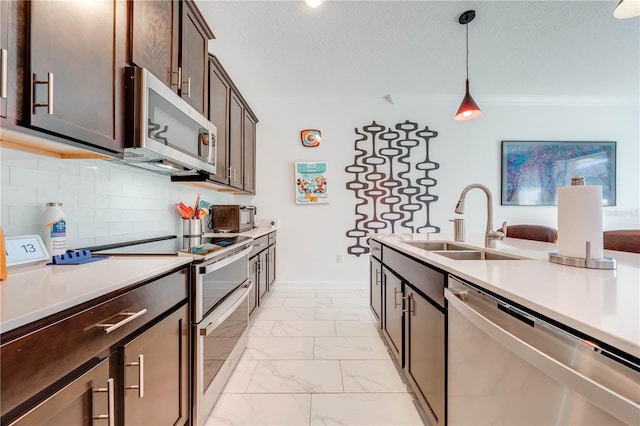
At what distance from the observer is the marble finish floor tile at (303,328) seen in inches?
88.4

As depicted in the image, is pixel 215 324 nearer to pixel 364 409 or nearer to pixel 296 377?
pixel 296 377

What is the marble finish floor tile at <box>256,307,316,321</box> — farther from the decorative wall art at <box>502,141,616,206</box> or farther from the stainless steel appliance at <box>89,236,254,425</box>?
the decorative wall art at <box>502,141,616,206</box>

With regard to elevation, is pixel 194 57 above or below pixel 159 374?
above

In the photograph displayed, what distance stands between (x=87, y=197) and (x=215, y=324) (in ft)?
2.99

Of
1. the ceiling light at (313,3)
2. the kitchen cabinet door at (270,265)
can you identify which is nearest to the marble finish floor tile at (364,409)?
the kitchen cabinet door at (270,265)

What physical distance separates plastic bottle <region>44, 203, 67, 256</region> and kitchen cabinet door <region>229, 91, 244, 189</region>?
148 cm

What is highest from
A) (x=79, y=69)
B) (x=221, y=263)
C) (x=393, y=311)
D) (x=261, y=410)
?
(x=79, y=69)

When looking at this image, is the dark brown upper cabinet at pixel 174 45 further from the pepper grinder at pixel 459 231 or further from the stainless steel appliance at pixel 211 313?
the pepper grinder at pixel 459 231

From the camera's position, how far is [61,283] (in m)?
0.74

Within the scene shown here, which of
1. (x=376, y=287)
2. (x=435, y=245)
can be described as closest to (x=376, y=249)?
(x=376, y=287)

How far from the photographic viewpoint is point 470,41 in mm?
2434

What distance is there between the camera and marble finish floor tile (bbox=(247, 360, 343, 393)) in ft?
5.12

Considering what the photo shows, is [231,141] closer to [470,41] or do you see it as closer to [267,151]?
[267,151]

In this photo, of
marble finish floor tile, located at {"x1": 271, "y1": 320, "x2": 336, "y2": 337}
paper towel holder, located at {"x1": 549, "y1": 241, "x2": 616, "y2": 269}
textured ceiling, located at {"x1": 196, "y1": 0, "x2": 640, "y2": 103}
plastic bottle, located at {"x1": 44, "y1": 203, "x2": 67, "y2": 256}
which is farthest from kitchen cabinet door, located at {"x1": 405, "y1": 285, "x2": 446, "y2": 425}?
textured ceiling, located at {"x1": 196, "y1": 0, "x2": 640, "y2": 103}
